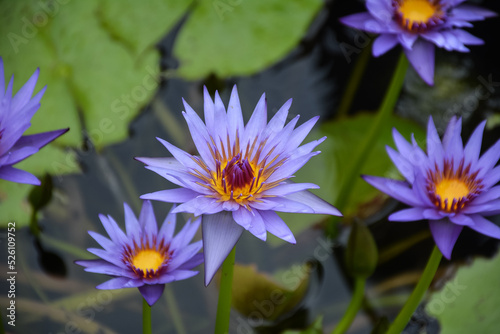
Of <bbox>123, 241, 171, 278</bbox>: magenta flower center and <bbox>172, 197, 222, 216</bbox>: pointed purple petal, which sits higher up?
<bbox>172, 197, 222, 216</bbox>: pointed purple petal

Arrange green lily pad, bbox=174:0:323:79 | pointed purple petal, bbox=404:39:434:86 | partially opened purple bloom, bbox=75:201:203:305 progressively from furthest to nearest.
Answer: green lily pad, bbox=174:0:323:79
pointed purple petal, bbox=404:39:434:86
partially opened purple bloom, bbox=75:201:203:305

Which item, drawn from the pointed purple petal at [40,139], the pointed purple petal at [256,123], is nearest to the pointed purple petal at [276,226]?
the pointed purple petal at [256,123]

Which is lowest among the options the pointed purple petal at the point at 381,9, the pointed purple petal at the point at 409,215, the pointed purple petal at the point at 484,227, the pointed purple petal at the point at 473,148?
the pointed purple petal at the point at 484,227

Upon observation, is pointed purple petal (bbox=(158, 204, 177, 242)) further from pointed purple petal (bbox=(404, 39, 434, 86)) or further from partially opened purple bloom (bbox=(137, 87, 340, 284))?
pointed purple petal (bbox=(404, 39, 434, 86))

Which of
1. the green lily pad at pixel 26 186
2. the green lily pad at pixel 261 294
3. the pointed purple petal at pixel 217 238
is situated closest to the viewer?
the pointed purple petal at pixel 217 238

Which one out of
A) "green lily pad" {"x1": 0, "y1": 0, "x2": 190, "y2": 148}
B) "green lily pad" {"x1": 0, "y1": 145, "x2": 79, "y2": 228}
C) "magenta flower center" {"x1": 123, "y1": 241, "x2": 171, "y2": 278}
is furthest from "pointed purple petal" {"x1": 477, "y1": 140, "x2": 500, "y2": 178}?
"green lily pad" {"x1": 0, "y1": 145, "x2": 79, "y2": 228}

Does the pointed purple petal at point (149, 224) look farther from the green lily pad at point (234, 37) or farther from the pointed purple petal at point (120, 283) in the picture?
the green lily pad at point (234, 37)
